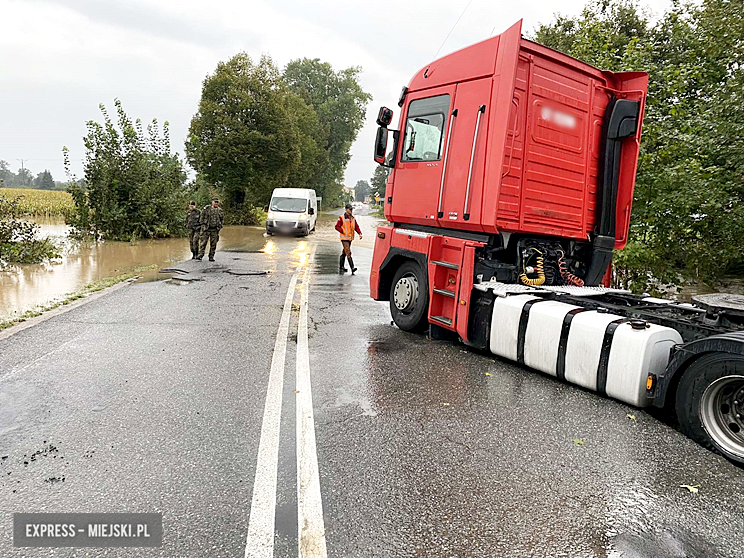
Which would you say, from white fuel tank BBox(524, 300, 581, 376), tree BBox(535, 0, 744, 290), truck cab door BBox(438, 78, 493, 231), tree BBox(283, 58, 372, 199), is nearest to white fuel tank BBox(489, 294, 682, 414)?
white fuel tank BBox(524, 300, 581, 376)

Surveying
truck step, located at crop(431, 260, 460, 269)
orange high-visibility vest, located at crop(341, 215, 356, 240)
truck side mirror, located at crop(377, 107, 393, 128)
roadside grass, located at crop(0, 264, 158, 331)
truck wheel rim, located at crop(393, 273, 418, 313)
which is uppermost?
truck side mirror, located at crop(377, 107, 393, 128)

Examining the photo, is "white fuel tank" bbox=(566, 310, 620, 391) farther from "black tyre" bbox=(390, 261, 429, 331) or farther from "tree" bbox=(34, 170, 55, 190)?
"tree" bbox=(34, 170, 55, 190)

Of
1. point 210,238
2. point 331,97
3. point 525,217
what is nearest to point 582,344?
point 525,217

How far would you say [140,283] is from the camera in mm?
11664

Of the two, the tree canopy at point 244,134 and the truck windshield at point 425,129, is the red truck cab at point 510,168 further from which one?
the tree canopy at point 244,134

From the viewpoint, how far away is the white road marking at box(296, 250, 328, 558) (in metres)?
2.64

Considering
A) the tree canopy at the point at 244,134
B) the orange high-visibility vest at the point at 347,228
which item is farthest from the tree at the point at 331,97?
the orange high-visibility vest at the point at 347,228

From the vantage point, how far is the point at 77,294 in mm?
9992

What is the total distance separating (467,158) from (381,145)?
1.73 meters

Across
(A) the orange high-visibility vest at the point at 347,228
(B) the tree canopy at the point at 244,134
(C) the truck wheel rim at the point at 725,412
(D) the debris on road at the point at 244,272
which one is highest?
(B) the tree canopy at the point at 244,134

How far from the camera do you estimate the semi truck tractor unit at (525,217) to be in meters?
5.01

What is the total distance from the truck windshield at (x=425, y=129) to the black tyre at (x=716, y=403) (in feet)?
13.5

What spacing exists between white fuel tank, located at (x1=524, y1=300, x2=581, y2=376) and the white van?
22942mm

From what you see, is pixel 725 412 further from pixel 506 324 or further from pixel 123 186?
pixel 123 186
